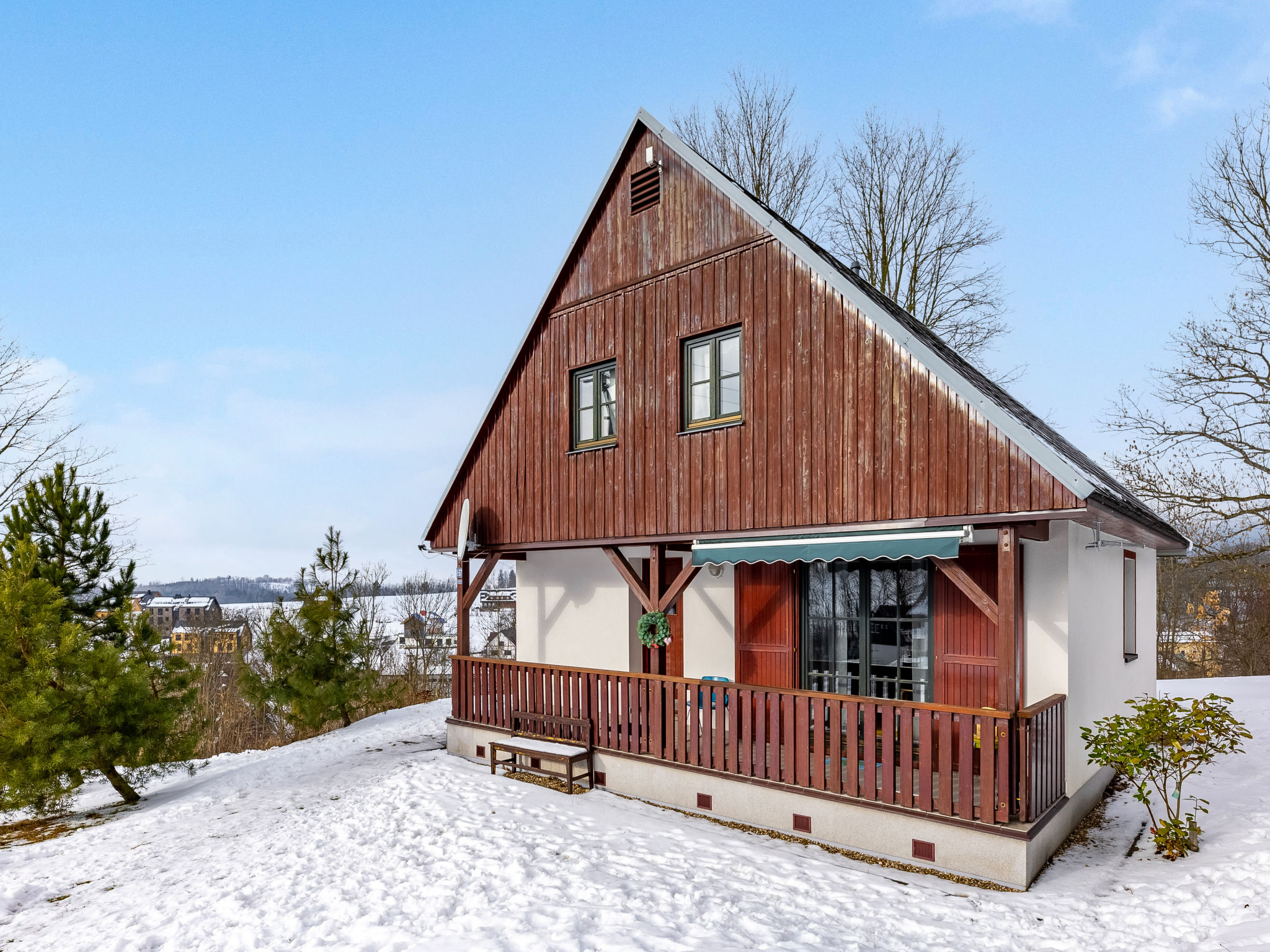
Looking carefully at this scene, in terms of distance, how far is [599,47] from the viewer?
1255cm

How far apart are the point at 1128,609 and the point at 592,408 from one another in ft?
25.1

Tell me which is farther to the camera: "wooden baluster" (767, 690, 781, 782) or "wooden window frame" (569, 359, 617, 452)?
"wooden window frame" (569, 359, 617, 452)

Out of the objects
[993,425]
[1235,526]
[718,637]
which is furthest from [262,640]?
[1235,526]

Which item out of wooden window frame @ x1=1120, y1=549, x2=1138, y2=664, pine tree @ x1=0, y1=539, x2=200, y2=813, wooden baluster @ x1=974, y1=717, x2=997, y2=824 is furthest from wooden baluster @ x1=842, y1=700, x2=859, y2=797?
pine tree @ x1=0, y1=539, x2=200, y2=813

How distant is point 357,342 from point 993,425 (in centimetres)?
2040

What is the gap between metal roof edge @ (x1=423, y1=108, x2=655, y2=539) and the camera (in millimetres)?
9938

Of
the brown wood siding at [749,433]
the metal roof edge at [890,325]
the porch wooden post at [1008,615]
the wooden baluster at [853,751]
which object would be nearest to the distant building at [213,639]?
the brown wood siding at [749,433]

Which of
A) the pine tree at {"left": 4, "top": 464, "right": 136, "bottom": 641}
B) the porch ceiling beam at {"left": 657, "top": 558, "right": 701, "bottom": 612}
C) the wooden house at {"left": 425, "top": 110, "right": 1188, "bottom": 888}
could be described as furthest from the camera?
the pine tree at {"left": 4, "top": 464, "right": 136, "bottom": 641}

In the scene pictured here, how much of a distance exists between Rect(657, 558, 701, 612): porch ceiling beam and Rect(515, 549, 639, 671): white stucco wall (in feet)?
7.24

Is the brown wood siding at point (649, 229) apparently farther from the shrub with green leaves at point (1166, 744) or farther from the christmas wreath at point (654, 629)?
the shrub with green leaves at point (1166, 744)

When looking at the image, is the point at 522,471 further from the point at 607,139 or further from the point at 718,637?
the point at 607,139

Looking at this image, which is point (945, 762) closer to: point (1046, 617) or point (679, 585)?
point (1046, 617)

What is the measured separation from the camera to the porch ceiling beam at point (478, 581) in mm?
10969

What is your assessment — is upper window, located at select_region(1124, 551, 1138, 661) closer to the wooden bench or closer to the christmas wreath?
the christmas wreath
